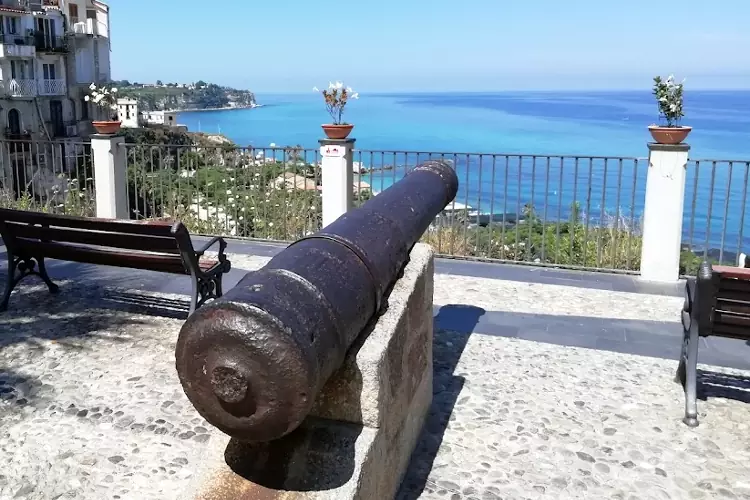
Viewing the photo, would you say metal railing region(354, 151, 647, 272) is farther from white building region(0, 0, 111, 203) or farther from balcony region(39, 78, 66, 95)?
balcony region(39, 78, 66, 95)

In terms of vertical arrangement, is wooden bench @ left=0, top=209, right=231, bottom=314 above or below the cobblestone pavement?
above

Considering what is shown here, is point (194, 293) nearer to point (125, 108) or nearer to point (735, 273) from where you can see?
point (735, 273)

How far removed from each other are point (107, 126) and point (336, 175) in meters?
3.12

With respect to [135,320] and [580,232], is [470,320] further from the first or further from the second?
[580,232]

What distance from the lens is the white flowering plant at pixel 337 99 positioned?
888 cm

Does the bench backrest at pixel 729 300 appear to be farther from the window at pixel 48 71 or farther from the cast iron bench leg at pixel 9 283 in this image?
the window at pixel 48 71

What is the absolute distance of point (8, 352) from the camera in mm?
5371

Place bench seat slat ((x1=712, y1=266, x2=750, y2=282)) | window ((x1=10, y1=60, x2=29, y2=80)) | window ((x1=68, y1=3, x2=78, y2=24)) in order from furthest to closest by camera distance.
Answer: window ((x1=68, y1=3, x2=78, y2=24))
window ((x1=10, y1=60, x2=29, y2=80))
bench seat slat ((x1=712, y1=266, x2=750, y2=282))

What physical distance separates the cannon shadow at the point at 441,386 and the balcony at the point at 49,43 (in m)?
46.8

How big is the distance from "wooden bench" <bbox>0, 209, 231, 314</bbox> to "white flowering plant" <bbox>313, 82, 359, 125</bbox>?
11.2 feet

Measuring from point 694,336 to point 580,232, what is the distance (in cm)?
503

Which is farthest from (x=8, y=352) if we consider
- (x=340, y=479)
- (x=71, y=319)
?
(x=340, y=479)

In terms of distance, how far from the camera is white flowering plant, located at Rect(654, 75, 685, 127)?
758 centimetres

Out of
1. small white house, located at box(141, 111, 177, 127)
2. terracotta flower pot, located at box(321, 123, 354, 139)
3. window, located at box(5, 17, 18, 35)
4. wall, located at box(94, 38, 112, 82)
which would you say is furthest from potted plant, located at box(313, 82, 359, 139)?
small white house, located at box(141, 111, 177, 127)
